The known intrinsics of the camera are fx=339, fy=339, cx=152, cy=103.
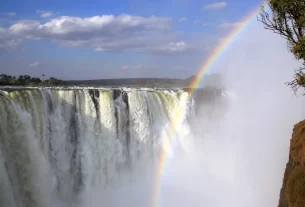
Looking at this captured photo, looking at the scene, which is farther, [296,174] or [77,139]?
[77,139]

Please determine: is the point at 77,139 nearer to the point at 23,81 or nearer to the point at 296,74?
the point at 296,74

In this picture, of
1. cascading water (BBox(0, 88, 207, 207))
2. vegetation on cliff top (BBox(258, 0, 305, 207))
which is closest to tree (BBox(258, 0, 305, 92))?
vegetation on cliff top (BBox(258, 0, 305, 207))

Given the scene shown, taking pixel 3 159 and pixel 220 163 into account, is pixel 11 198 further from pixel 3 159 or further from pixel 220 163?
pixel 220 163

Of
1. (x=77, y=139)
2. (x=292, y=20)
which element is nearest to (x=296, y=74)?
(x=292, y=20)

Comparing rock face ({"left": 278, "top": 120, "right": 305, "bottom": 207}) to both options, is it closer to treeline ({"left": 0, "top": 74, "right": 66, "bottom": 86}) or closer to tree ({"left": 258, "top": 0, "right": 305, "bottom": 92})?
tree ({"left": 258, "top": 0, "right": 305, "bottom": 92})

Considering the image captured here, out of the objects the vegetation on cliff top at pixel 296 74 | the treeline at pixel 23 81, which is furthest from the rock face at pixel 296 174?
the treeline at pixel 23 81

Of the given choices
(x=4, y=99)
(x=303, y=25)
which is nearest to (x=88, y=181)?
(x=4, y=99)

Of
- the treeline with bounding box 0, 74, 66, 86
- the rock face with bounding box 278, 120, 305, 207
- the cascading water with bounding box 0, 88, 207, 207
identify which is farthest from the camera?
the treeline with bounding box 0, 74, 66, 86

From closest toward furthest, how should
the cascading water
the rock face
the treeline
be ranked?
the rock face
the cascading water
the treeline
